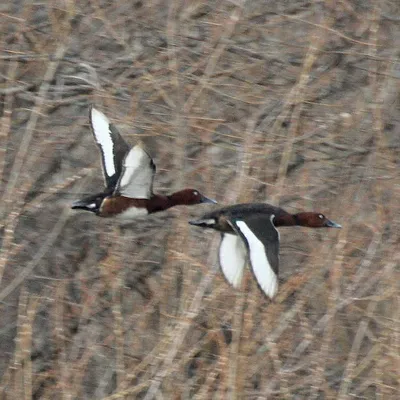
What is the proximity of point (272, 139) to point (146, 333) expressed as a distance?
1192 mm

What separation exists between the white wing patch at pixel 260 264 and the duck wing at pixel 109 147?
73 cm

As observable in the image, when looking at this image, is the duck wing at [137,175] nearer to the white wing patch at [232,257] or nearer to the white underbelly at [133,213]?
the white underbelly at [133,213]

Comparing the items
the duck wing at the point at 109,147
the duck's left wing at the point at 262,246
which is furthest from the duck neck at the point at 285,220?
the duck wing at the point at 109,147

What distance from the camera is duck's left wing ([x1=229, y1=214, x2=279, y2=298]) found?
6383 mm

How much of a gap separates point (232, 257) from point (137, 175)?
0.58 m

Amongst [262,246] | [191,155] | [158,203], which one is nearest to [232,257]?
[158,203]

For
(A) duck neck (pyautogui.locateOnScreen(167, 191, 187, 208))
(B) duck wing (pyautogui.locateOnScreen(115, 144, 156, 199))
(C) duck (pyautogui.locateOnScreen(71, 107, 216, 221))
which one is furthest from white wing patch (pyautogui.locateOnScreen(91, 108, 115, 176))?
(A) duck neck (pyautogui.locateOnScreen(167, 191, 187, 208))

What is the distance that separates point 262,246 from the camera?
21.5 feet

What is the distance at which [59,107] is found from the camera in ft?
29.2

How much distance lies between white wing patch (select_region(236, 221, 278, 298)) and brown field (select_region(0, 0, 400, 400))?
93cm

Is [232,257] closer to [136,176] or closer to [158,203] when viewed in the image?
[158,203]

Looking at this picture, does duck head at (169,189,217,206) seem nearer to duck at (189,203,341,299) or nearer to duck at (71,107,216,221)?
duck at (71,107,216,221)

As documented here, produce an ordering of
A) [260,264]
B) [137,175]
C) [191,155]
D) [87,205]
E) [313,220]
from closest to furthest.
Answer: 1. [260,264]
2. [87,205]
3. [137,175]
4. [313,220]
5. [191,155]

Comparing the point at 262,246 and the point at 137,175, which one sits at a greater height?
the point at 137,175
